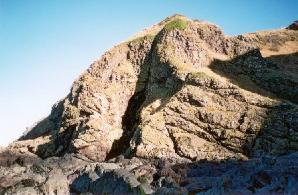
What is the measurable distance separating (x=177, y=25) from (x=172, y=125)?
2458 cm

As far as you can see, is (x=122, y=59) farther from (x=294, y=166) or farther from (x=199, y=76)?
(x=294, y=166)

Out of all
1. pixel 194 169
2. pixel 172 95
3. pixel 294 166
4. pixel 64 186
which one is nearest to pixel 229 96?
pixel 172 95

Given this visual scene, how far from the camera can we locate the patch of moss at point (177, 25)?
74.6m

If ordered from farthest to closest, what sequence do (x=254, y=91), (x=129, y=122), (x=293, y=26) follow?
(x=293, y=26), (x=129, y=122), (x=254, y=91)

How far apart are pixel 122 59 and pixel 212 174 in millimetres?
37761

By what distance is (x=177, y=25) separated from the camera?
247 ft

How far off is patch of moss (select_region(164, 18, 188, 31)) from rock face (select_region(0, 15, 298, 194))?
56cm

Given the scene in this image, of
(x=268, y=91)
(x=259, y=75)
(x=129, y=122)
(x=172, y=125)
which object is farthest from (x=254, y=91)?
(x=129, y=122)

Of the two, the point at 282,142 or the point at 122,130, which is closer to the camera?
the point at 282,142

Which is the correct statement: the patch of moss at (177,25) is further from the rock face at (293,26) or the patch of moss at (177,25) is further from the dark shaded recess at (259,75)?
the rock face at (293,26)

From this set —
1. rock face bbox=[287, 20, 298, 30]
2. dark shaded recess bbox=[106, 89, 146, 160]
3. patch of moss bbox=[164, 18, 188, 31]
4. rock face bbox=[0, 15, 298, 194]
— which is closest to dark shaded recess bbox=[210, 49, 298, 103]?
rock face bbox=[0, 15, 298, 194]

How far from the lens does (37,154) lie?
6631 cm

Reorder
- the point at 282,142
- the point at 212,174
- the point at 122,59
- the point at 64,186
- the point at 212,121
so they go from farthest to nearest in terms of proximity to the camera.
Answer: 1. the point at 122,59
2. the point at 212,121
3. the point at 282,142
4. the point at 212,174
5. the point at 64,186

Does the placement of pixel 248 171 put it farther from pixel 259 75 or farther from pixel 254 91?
pixel 259 75
